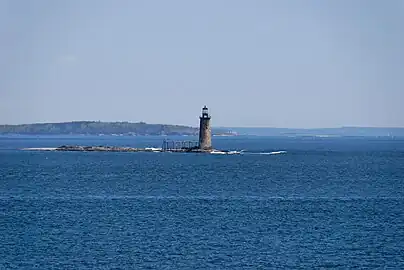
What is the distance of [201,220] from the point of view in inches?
2200

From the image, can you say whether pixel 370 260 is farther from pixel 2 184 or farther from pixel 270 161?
pixel 270 161

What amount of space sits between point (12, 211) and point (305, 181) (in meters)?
38.6

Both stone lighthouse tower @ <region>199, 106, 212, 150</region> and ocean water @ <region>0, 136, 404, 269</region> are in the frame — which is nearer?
ocean water @ <region>0, 136, 404, 269</region>

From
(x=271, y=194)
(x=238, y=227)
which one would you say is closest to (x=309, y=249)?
(x=238, y=227)

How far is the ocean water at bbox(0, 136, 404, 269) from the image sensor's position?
42.9m

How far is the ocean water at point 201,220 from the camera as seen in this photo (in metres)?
42.9

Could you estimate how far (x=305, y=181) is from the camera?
90.8m

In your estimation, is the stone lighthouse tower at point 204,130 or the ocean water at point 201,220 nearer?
the ocean water at point 201,220

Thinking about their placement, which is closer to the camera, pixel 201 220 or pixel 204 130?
pixel 201 220

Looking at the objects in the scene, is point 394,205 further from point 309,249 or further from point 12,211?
point 12,211

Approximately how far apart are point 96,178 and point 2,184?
11.5 metres

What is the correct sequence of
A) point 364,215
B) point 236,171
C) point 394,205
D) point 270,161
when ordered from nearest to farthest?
point 364,215, point 394,205, point 236,171, point 270,161

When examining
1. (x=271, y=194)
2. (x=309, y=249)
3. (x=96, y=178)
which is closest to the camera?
(x=309, y=249)

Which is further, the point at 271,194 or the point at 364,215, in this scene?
the point at 271,194
